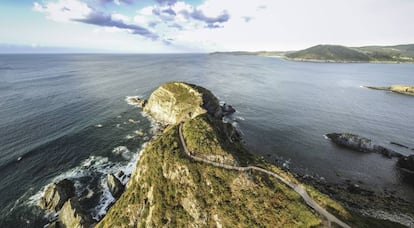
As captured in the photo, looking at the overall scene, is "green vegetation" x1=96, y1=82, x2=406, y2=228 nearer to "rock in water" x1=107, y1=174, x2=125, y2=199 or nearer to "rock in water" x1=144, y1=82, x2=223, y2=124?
"rock in water" x1=107, y1=174, x2=125, y2=199

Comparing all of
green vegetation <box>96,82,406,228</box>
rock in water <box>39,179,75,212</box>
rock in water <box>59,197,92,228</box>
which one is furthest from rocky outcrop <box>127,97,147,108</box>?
rock in water <box>59,197,92,228</box>

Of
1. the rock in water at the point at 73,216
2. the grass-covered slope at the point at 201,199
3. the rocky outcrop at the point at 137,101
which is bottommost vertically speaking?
the rock in water at the point at 73,216

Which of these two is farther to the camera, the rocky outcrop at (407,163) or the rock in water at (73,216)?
the rocky outcrop at (407,163)

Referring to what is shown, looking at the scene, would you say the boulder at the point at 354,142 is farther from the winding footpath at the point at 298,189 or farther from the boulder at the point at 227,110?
the winding footpath at the point at 298,189

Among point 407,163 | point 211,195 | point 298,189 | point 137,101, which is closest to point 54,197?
point 211,195

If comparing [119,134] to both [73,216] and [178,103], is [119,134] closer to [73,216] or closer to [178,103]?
[178,103]

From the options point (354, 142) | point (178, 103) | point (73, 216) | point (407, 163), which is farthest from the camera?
point (178, 103)

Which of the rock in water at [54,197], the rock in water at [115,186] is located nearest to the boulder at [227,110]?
the rock in water at [115,186]
